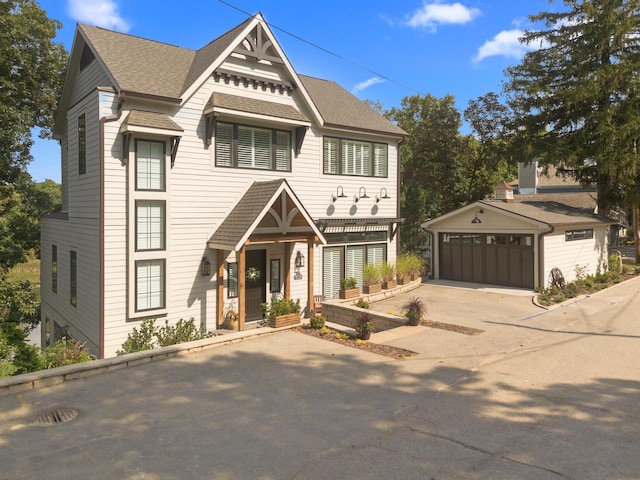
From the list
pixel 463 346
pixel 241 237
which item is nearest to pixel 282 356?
pixel 241 237

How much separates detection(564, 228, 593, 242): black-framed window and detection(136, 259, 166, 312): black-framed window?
16818mm

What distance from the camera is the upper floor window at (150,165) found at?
1166 cm

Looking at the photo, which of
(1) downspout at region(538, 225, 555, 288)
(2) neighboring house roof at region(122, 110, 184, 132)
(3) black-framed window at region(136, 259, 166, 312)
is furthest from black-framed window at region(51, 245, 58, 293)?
(1) downspout at region(538, 225, 555, 288)

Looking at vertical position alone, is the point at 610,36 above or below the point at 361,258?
above

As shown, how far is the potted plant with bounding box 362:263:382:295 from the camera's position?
56.4 ft

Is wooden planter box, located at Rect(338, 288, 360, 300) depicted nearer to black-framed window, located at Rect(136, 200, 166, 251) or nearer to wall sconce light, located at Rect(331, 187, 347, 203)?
wall sconce light, located at Rect(331, 187, 347, 203)

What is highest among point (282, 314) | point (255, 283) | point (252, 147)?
point (252, 147)

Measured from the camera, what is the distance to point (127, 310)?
37.5 ft

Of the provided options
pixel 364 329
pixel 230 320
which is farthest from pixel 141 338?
pixel 364 329

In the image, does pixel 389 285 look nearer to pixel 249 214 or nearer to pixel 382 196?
pixel 382 196

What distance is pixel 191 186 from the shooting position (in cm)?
1268

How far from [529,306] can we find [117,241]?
1331 cm

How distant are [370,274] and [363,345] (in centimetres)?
651

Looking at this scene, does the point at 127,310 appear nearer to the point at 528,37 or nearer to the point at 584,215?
the point at 584,215
